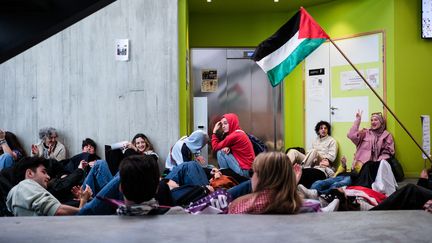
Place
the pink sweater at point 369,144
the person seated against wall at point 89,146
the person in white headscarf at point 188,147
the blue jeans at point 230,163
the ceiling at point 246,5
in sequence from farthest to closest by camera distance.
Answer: the ceiling at point 246,5, the pink sweater at point 369,144, the person seated against wall at point 89,146, the blue jeans at point 230,163, the person in white headscarf at point 188,147

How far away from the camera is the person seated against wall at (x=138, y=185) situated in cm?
270

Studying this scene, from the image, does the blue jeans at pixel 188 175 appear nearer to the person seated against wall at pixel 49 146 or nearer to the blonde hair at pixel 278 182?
the blonde hair at pixel 278 182

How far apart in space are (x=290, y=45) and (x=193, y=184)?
2.10 m

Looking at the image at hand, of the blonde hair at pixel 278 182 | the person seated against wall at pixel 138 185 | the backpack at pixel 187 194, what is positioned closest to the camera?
the person seated against wall at pixel 138 185

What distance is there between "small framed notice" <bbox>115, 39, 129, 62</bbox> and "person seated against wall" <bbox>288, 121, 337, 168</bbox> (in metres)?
3.03

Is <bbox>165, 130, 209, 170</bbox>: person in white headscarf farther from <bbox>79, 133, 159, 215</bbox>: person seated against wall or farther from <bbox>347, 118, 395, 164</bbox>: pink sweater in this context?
<bbox>347, 118, 395, 164</bbox>: pink sweater

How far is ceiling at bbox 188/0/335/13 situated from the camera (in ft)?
29.4

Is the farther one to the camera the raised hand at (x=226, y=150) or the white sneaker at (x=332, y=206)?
the raised hand at (x=226, y=150)

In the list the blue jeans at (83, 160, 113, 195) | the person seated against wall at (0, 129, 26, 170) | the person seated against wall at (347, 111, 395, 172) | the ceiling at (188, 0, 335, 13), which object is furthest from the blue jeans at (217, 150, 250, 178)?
the ceiling at (188, 0, 335, 13)

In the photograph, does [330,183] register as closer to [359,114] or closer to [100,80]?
[359,114]

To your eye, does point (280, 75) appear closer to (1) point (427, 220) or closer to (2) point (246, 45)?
(1) point (427, 220)

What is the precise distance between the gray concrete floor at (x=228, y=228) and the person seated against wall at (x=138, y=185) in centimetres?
8

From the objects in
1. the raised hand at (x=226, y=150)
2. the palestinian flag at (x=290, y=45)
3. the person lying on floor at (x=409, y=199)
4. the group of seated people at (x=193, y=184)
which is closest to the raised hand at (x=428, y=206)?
the group of seated people at (x=193, y=184)

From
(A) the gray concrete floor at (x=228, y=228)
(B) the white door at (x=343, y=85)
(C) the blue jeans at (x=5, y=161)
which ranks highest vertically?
(B) the white door at (x=343, y=85)
